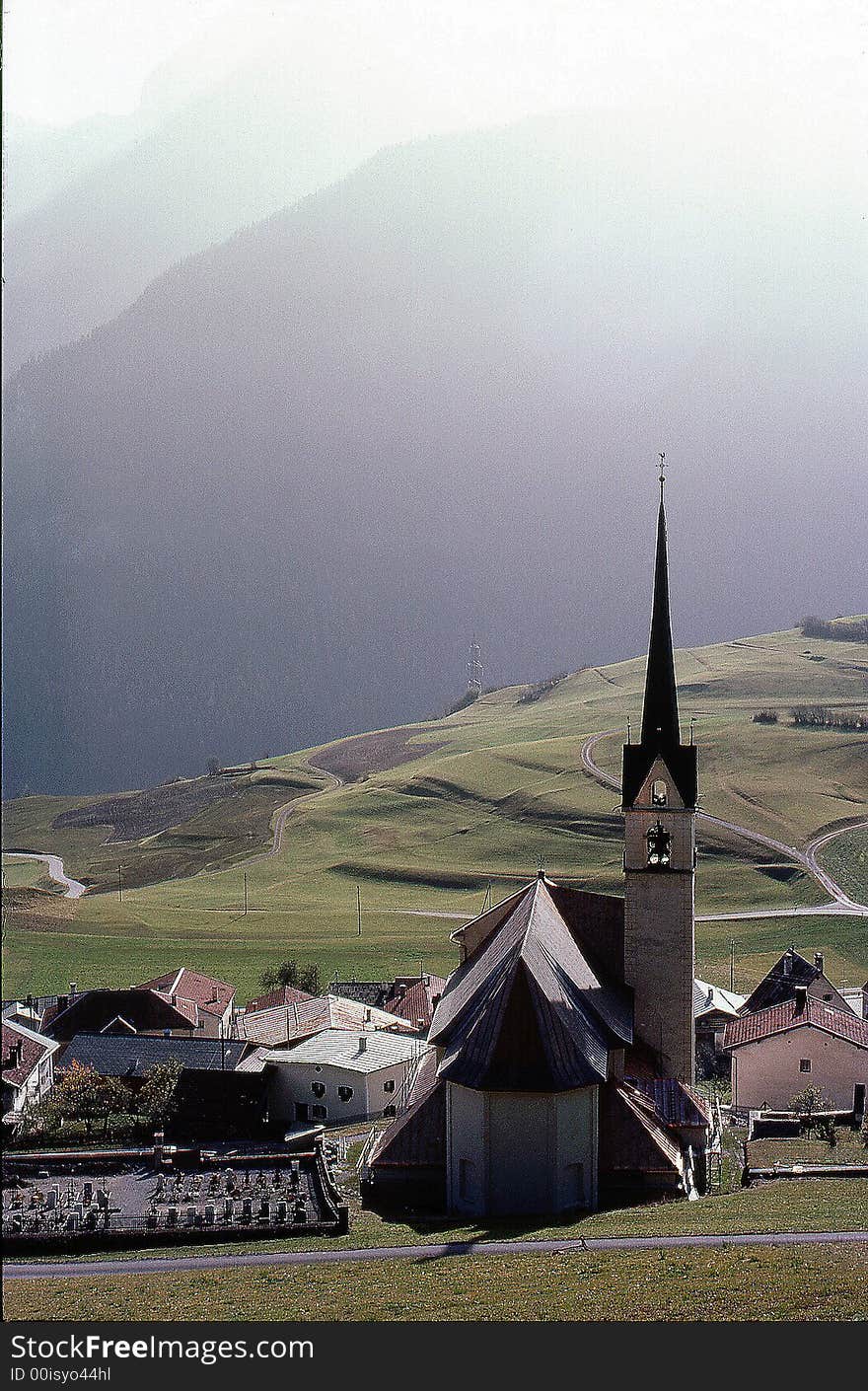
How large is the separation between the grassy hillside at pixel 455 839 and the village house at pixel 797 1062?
1956 cm

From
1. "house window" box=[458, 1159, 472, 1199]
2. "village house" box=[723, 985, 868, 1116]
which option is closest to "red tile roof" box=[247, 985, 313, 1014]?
"village house" box=[723, 985, 868, 1116]

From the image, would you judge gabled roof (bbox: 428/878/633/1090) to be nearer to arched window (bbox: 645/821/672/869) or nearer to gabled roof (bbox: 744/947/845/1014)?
arched window (bbox: 645/821/672/869)

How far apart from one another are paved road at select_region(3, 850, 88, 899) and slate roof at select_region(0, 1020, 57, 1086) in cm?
5448

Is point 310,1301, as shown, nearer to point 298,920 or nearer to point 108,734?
point 298,920

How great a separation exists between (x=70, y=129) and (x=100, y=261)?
18925 cm

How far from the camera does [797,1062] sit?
2895 centimetres

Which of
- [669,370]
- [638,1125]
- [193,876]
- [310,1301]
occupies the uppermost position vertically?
[669,370]

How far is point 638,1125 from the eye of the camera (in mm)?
20031

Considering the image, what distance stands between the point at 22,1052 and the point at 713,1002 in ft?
68.2

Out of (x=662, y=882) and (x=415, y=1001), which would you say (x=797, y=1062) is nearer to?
(x=662, y=882)

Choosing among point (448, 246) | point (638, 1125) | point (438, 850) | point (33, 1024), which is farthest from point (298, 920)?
point (448, 246)

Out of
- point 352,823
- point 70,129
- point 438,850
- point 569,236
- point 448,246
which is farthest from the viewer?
point 448,246

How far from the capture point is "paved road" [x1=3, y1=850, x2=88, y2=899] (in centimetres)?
8778

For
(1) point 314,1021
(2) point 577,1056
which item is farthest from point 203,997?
(2) point 577,1056
